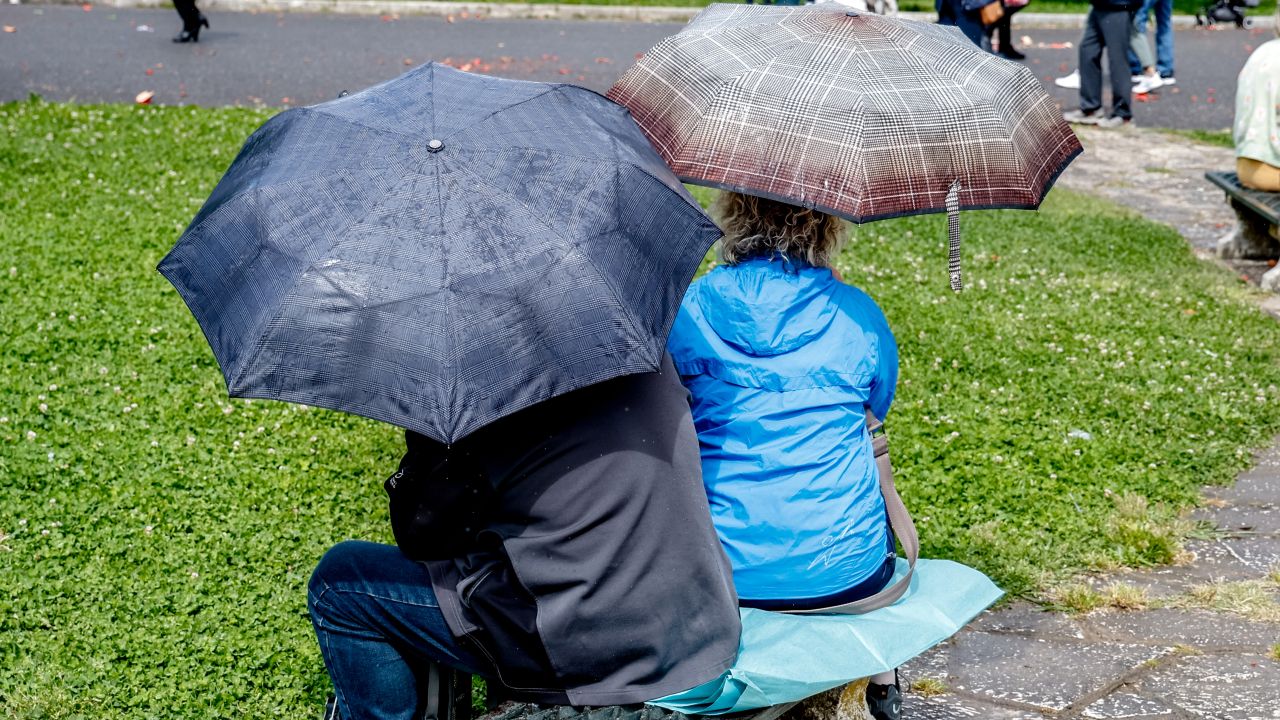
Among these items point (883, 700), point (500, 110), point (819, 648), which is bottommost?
point (883, 700)

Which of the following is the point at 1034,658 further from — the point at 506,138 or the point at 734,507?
the point at 506,138

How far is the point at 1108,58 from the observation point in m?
11.4

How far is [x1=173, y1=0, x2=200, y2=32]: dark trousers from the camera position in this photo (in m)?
13.2

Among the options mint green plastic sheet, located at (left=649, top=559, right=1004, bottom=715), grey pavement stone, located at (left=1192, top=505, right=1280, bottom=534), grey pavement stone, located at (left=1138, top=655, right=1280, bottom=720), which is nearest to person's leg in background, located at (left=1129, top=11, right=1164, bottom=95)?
grey pavement stone, located at (left=1192, top=505, right=1280, bottom=534)

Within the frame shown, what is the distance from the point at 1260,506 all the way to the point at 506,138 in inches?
143

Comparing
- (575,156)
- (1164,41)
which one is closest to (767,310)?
(575,156)

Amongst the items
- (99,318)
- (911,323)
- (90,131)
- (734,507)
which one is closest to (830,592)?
(734,507)

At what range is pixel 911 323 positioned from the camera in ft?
21.6

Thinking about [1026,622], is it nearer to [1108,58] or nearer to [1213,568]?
[1213,568]

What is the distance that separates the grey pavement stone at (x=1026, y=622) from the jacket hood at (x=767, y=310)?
1.63m

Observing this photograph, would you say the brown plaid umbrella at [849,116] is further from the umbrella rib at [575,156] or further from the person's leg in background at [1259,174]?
the person's leg in background at [1259,174]

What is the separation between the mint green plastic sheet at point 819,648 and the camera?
2887 mm

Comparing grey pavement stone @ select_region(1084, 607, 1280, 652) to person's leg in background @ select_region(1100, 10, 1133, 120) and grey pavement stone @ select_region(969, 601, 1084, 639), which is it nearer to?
grey pavement stone @ select_region(969, 601, 1084, 639)

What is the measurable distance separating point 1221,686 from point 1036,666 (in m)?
0.52
